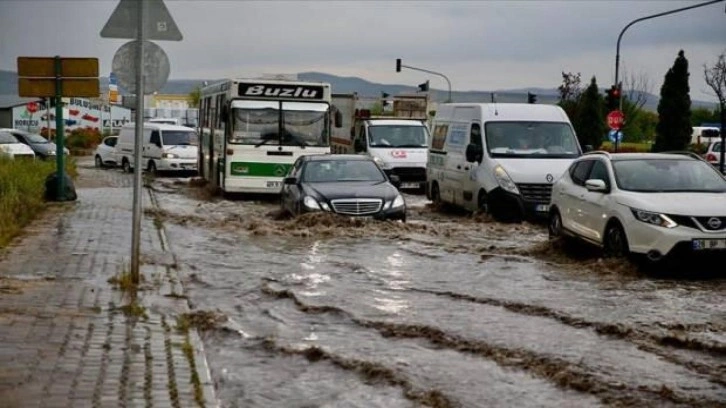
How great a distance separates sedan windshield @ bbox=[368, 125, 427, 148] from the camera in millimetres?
30891

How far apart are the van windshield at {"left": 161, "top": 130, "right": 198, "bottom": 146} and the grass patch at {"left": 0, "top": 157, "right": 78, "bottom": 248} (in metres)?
13.3

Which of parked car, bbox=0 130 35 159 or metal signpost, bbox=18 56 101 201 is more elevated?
metal signpost, bbox=18 56 101 201

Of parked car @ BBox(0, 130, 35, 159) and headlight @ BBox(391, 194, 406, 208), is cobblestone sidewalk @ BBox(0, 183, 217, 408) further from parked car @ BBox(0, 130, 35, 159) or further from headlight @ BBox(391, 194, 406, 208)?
parked car @ BBox(0, 130, 35, 159)

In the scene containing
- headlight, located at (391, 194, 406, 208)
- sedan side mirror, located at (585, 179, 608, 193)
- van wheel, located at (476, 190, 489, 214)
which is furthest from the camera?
van wheel, located at (476, 190, 489, 214)

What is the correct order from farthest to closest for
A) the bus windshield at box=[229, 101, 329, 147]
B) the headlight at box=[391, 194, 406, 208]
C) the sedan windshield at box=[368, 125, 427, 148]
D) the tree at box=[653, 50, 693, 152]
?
the tree at box=[653, 50, 693, 152]
the sedan windshield at box=[368, 125, 427, 148]
the bus windshield at box=[229, 101, 329, 147]
the headlight at box=[391, 194, 406, 208]

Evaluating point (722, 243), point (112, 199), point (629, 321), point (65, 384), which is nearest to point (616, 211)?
point (722, 243)

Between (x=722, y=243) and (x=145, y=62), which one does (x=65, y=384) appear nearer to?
(x=145, y=62)

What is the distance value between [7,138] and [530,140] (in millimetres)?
27458

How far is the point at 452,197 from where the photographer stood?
2264 centimetres

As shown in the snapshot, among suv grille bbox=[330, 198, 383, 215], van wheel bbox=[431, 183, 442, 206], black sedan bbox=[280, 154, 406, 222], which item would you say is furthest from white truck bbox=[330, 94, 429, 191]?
suv grille bbox=[330, 198, 383, 215]

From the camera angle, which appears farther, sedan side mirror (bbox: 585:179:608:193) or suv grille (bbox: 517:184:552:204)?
suv grille (bbox: 517:184:552:204)

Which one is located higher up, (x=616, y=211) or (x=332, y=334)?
(x=616, y=211)

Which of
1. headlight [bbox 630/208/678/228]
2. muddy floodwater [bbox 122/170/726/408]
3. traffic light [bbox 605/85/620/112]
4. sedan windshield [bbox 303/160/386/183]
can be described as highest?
traffic light [bbox 605/85/620/112]

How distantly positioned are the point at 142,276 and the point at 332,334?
345 cm
